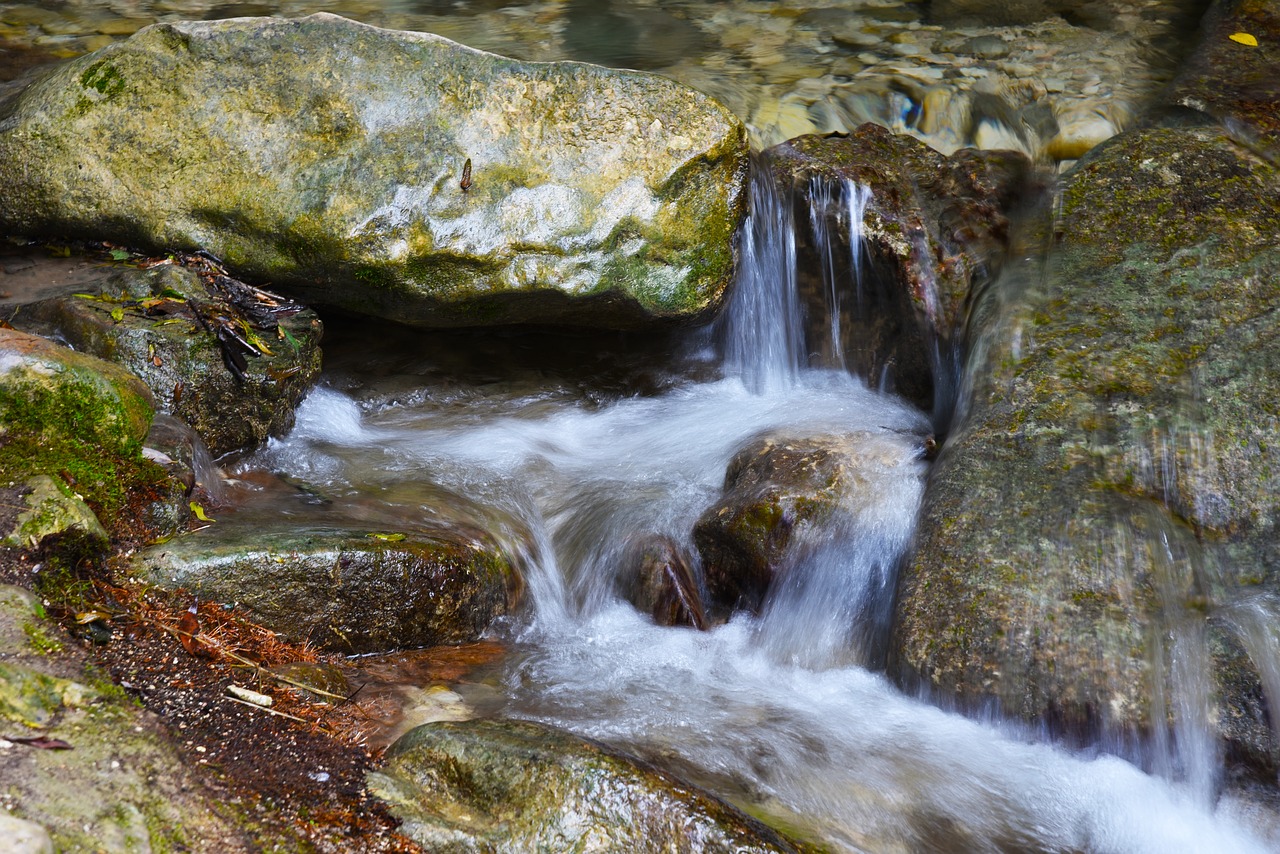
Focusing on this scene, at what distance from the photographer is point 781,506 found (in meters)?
4.84

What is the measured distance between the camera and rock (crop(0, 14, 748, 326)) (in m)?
5.58

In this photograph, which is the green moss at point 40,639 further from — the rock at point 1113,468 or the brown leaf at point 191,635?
the rock at point 1113,468

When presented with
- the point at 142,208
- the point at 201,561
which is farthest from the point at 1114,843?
the point at 142,208

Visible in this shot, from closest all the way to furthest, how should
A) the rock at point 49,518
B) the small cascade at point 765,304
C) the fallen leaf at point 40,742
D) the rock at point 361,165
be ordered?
the fallen leaf at point 40,742
the rock at point 49,518
the rock at point 361,165
the small cascade at point 765,304

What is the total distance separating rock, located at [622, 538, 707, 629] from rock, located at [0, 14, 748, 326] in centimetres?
167

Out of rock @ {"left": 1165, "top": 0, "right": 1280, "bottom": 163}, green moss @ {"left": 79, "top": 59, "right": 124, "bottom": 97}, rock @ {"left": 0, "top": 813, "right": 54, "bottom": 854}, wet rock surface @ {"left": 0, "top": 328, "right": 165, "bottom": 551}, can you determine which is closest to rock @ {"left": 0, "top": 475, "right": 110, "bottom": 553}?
wet rock surface @ {"left": 0, "top": 328, "right": 165, "bottom": 551}

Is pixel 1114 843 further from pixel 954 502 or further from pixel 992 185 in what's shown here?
pixel 992 185

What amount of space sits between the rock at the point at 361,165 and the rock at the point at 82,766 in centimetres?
307

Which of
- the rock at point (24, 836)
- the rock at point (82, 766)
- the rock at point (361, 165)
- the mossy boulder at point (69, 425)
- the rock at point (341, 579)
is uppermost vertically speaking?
the rock at point (361, 165)

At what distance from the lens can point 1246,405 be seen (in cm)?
430

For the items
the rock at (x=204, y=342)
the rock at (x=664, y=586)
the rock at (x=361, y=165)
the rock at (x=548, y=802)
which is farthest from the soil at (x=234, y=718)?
the rock at (x=361, y=165)

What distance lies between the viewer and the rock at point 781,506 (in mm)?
4793

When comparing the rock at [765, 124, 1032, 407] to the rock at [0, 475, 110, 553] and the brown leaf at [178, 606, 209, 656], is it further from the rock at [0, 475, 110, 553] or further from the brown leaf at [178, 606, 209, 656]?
the rock at [0, 475, 110, 553]

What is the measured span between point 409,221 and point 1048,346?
346cm
